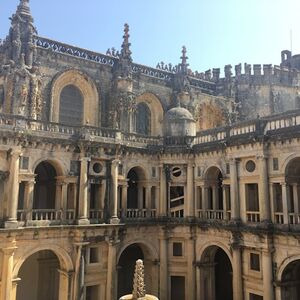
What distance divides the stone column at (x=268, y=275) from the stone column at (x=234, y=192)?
9.98 ft

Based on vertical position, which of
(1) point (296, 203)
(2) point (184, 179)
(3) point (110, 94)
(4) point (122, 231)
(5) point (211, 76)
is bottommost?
(4) point (122, 231)

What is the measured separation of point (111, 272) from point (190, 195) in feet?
25.9

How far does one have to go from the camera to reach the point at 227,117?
37.0 m

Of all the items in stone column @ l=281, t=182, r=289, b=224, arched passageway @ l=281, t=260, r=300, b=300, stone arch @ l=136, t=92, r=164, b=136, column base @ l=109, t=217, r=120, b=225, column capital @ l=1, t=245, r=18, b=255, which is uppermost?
stone arch @ l=136, t=92, r=164, b=136

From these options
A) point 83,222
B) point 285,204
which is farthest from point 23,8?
point 285,204

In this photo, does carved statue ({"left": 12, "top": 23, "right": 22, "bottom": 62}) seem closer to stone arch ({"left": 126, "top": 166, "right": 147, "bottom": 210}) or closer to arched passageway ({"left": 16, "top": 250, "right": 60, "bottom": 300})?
stone arch ({"left": 126, "top": 166, "right": 147, "bottom": 210})

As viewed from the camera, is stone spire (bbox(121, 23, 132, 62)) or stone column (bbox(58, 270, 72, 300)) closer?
stone column (bbox(58, 270, 72, 300))

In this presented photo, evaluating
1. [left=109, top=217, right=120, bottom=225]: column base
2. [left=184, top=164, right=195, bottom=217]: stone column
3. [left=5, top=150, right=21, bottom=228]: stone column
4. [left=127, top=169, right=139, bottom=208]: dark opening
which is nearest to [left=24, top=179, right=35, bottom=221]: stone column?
[left=5, top=150, right=21, bottom=228]: stone column

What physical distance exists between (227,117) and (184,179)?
36.5 ft

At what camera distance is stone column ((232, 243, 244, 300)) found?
2380 cm

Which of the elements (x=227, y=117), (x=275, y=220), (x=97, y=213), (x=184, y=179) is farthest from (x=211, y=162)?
(x=227, y=117)

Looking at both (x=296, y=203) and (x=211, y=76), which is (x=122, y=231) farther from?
(x=211, y=76)

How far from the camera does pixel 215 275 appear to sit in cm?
2964

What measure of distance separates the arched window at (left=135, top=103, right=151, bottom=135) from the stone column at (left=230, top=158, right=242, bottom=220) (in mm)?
10179
